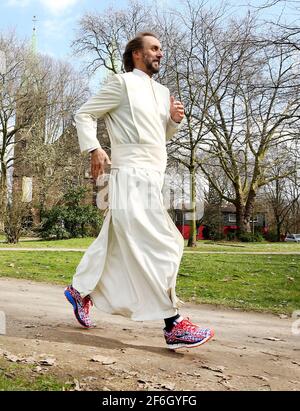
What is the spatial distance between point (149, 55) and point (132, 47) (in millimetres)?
171

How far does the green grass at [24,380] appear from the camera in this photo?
7.50 feet

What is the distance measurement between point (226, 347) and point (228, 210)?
186 ft

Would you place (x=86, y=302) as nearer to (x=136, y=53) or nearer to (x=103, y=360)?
(x=103, y=360)

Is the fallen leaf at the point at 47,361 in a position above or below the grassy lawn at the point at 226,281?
above

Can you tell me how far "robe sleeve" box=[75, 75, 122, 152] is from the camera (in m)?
3.42

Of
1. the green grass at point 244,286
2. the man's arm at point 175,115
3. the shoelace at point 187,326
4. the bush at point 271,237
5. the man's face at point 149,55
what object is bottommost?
the bush at point 271,237

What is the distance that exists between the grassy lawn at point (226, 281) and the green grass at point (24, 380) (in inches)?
141

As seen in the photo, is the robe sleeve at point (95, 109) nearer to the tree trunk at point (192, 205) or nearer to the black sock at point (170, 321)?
the black sock at point (170, 321)

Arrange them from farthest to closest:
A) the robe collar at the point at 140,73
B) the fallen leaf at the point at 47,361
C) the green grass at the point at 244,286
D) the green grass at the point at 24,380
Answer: the green grass at the point at 244,286 < the robe collar at the point at 140,73 < the fallen leaf at the point at 47,361 < the green grass at the point at 24,380

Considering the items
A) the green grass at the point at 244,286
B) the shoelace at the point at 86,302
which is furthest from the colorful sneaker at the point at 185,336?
the green grass at the point at 244,286

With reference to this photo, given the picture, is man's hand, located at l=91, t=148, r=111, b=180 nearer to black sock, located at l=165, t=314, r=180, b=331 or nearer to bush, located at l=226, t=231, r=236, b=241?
black sock, located at l=165, t=314, r=180, b=331

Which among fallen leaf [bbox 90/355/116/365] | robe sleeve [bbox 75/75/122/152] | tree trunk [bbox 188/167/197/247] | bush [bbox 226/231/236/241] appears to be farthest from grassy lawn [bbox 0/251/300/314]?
bush [bbox 226/231/236/241]

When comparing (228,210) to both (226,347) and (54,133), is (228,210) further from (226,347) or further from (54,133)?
(226,347)

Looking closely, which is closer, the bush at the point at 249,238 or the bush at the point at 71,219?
the bush at the point at 71,219
